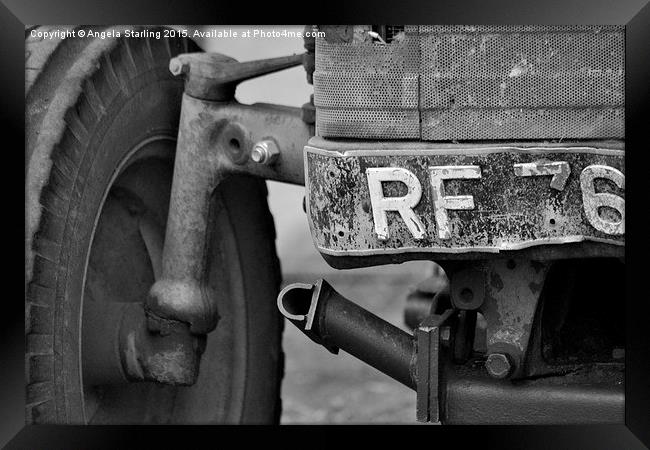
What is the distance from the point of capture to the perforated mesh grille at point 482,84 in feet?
7.85

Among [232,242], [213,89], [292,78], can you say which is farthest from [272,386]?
[292,78]

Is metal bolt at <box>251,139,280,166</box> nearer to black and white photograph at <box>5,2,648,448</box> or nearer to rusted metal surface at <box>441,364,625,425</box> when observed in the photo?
black and white photograph at <box>5,2,648,448</box>

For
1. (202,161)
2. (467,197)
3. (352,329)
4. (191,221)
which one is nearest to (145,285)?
(191,221)

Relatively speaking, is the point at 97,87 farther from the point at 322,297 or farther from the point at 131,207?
the point at 322,297

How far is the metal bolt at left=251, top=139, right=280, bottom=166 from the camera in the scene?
3.03 metres

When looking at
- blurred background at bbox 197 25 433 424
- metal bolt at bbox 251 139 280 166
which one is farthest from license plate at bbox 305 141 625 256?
blurred background at bbox 197 25 433 424

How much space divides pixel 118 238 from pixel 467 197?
1259 mm

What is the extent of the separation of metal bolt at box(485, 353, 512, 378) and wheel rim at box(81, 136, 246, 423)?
0.98 m

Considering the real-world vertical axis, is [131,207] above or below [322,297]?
above

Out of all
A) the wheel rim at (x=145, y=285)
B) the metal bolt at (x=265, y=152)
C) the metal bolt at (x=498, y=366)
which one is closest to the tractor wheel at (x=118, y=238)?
the wheel rim at (x=145, y=285)

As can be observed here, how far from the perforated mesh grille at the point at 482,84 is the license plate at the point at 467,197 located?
52 millimetres

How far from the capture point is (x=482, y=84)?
7.95 ft

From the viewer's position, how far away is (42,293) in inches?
107
